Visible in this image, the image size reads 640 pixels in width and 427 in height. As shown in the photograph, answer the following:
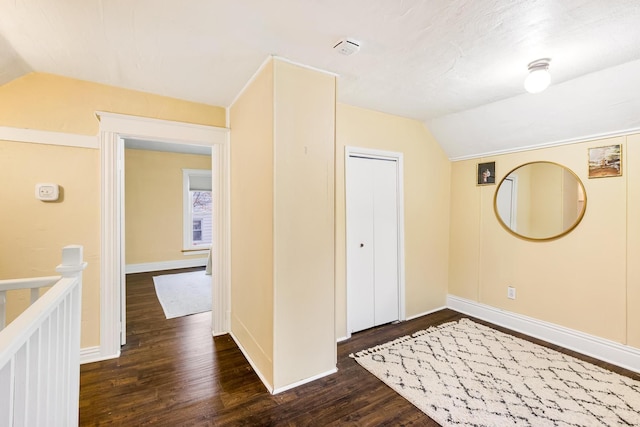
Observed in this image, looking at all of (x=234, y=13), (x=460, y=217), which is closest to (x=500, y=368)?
(x=460, y=217)

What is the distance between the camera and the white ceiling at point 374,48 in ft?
4.99

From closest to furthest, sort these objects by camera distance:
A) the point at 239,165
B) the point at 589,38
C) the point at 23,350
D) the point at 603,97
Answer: the point at 23,350 → the point at 589,38 → the point at 603,97 → the point at 239,165

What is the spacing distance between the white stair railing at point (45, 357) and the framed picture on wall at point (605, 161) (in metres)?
3.89

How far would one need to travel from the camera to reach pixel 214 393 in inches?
80.3

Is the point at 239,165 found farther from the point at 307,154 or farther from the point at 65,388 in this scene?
the point at 65,388

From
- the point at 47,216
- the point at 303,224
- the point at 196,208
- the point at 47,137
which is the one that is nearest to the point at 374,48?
the point at 303,224

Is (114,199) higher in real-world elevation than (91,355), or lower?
higher

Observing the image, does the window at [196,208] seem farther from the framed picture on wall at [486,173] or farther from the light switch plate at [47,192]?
the framed picture on wall at [486,173]

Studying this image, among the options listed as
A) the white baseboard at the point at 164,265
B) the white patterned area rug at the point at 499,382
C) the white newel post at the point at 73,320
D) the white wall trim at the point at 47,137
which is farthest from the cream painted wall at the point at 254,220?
the white baseboard at the point at 164,265

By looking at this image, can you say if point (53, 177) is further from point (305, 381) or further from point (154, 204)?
point (154, 204)

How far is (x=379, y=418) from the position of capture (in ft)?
5.96

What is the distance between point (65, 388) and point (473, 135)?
3884 mm

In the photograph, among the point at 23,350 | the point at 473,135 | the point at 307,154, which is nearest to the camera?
the point at 23,350

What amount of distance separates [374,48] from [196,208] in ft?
18.0
